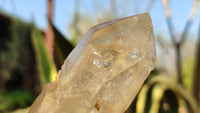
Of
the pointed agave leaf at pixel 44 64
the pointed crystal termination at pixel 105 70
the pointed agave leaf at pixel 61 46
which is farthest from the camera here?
the pointed agave leaf at pixel 44 64

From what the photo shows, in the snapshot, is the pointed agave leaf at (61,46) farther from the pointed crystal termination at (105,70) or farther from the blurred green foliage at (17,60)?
the blurred green foliage at (17,60)

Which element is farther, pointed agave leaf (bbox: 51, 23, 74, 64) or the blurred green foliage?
the blurred green foliage

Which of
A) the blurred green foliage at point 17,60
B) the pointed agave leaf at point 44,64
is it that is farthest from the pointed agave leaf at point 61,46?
the blurred green foliage at point 17,60

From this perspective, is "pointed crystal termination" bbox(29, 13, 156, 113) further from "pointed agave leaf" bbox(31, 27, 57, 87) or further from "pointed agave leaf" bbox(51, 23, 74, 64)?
"pointed agave leaf" bbox(31, 27, 57, 87)

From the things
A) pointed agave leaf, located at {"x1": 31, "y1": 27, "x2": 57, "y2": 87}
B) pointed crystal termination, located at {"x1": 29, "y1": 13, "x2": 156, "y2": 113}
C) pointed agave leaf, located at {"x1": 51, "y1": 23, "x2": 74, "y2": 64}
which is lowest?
pointed agave leaf, located at {"x1": 31, "y1": 27, "x2": 57, "y2": 87}

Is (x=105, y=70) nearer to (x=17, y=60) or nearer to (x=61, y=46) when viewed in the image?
(x=61, y=46)

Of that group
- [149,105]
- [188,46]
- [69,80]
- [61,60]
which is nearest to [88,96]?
[69,80]

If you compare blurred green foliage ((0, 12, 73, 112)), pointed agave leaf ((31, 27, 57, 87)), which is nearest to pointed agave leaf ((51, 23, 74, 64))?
pointed agave leaf ((31, 27, 57, 87))

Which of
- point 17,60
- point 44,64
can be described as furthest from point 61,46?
point 17,60
